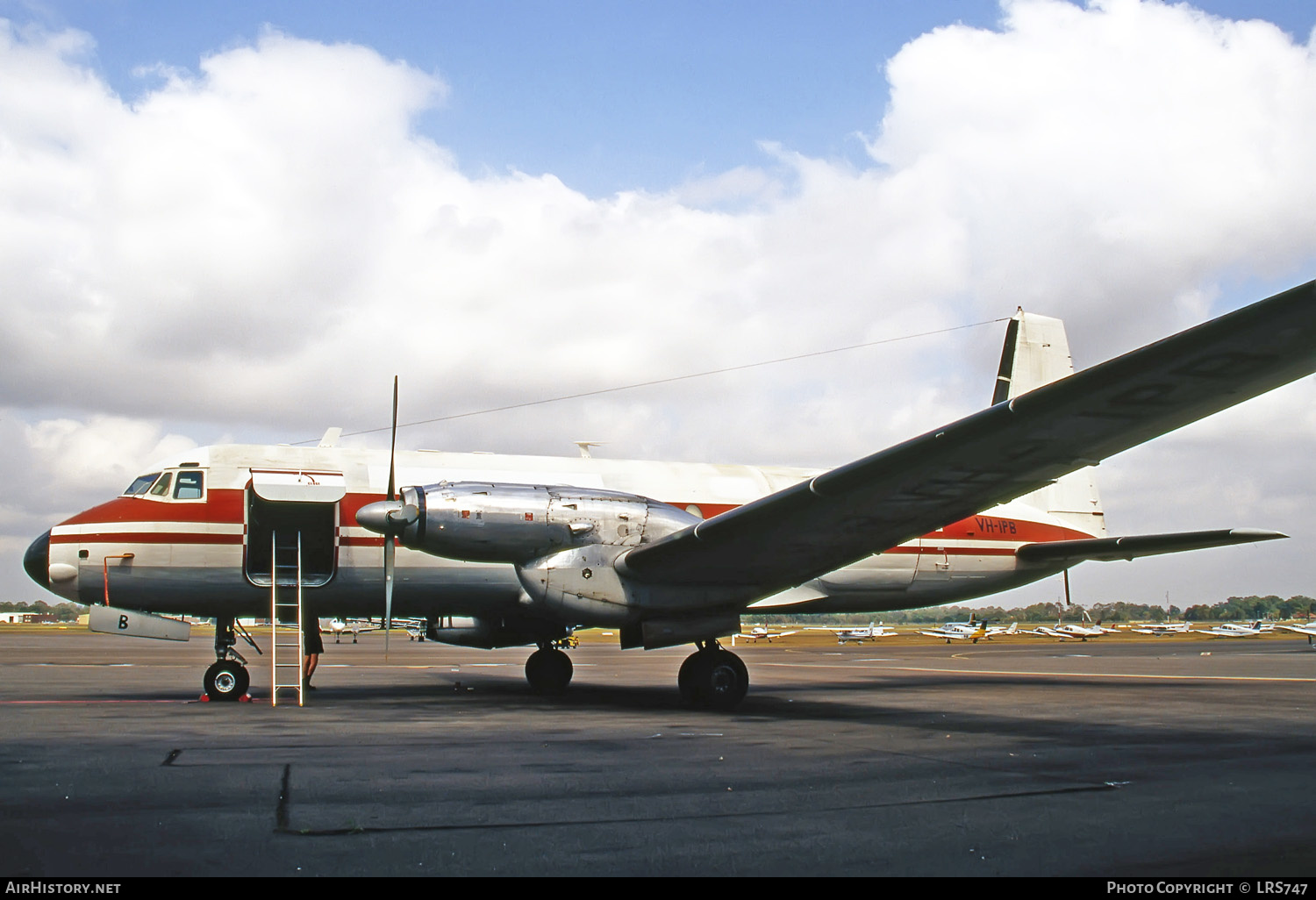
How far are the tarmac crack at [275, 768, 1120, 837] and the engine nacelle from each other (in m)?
6.17

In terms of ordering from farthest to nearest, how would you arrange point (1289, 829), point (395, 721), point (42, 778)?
point (395, 721) < point (42, 778) < point (1289, 829)

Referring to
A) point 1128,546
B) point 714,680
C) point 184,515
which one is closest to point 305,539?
point 184,515

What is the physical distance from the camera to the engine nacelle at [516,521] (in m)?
13.3

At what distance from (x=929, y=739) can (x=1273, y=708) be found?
24.4 feet

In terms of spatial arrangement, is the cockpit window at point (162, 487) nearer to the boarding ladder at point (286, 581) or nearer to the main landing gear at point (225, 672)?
the boarding ladder at point (286, 581)

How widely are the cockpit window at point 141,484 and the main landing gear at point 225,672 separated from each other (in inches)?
97.4

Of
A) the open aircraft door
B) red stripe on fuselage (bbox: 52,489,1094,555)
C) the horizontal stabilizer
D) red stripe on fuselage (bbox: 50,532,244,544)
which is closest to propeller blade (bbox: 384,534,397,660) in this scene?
red stripe on fuselage (bbox: 52,489,1094,555)

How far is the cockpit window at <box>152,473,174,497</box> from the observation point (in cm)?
1536

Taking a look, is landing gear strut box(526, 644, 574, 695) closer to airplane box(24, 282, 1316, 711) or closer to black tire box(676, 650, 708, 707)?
airplane box(24, 282, 1316, 711)

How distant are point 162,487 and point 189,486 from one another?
16.2 inches

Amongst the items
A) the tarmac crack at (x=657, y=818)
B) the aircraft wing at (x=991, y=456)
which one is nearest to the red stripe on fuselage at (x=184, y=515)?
the aircraft wing at (x=991, y=456)
